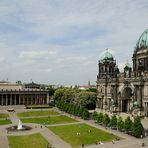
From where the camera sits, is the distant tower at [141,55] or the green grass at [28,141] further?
the distant tower at [141,55]

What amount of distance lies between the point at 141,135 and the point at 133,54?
52.3 metres

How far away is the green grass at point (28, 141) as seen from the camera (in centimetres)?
5528

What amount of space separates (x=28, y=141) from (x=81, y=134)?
14.4 metres


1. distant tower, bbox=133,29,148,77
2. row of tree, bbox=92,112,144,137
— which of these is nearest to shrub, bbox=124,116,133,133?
row of tree, bbox=92,112,144,137

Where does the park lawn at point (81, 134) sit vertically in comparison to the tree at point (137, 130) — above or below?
below

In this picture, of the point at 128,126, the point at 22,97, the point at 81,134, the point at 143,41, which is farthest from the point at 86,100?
the point at 128,126

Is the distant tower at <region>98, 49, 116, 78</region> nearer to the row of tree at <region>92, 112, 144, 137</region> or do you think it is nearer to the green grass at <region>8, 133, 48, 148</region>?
the row of tree at <region>92, 112, 144, 137</region>

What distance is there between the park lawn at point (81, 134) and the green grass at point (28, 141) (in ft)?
19.0

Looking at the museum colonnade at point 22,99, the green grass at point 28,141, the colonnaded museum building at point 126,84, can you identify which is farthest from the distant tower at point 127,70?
the museum colonnade at point 22,99

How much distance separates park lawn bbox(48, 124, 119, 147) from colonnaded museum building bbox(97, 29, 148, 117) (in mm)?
25652

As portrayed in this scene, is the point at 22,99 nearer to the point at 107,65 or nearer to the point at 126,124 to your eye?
the point at 107,65

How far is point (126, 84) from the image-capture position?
10238cm

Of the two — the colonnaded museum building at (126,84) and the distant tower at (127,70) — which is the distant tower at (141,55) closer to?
the colonnaded museum building at (126,84)

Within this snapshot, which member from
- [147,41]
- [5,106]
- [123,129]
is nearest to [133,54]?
[147,41]
